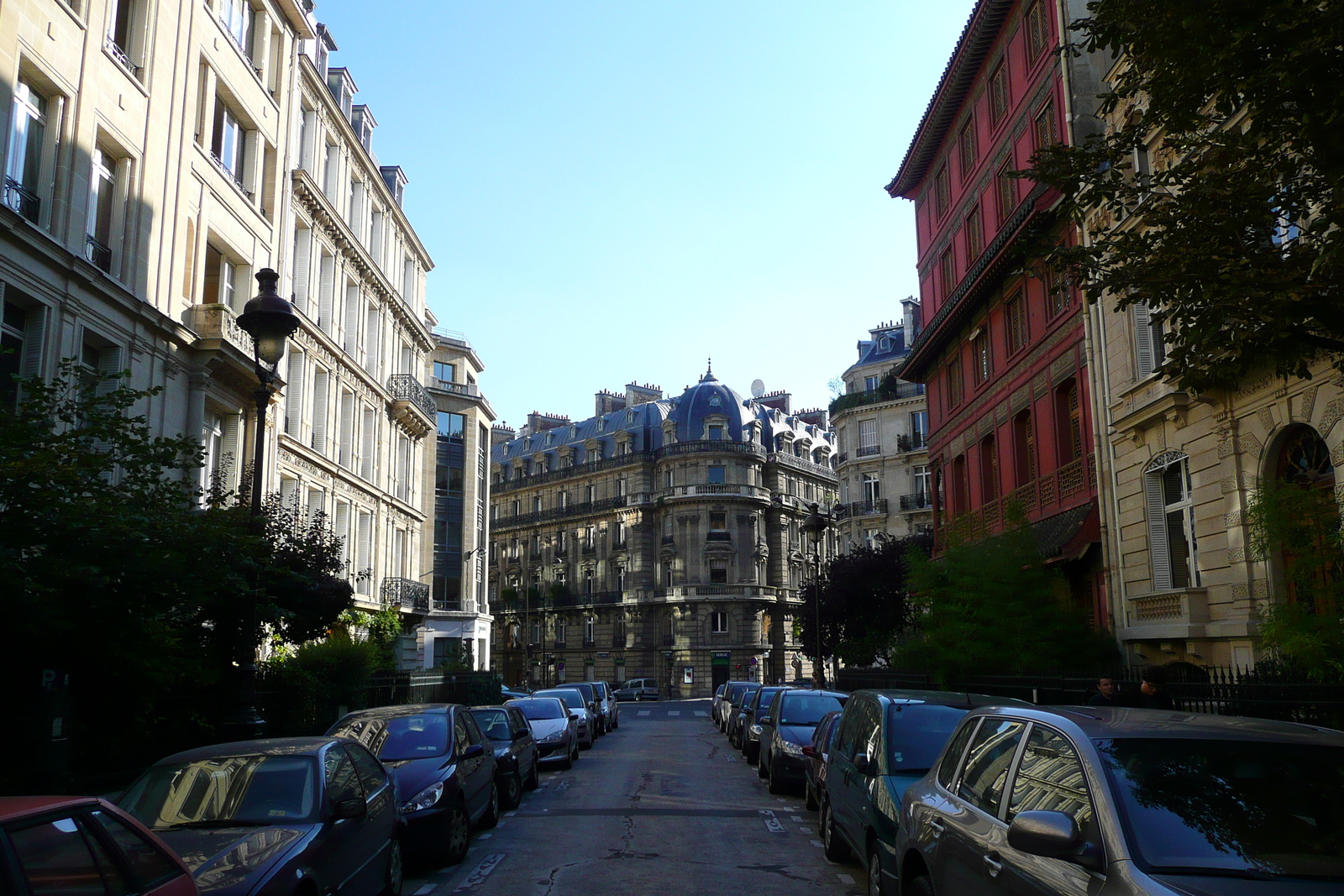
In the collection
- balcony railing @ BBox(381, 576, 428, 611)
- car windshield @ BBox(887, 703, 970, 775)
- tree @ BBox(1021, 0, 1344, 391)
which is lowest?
car windshield @ BBox(887, 703, 970, 775)

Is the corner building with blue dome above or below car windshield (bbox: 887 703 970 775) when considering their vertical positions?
above

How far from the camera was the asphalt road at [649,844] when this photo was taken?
31.8ft

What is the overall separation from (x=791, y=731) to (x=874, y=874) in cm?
895

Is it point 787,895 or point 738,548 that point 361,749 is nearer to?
point 787,895

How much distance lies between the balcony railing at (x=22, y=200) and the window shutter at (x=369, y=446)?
795 inches

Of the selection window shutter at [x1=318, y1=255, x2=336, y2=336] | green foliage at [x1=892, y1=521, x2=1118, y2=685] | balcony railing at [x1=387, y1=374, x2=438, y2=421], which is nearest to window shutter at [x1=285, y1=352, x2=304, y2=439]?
window shutter at [x1=318, y1=255, x2=336, y2=336]

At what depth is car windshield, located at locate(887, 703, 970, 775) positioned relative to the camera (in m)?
9.12

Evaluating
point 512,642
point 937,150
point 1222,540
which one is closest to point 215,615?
point 1222,540

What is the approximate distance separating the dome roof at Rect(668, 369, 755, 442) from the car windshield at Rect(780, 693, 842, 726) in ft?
199

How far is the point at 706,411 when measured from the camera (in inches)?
3110

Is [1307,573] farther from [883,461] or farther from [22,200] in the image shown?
[883,461]

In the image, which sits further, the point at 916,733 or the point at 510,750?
the point at 510,750

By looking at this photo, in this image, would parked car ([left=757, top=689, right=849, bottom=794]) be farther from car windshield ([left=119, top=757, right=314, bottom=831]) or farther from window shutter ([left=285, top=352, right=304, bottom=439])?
window shutter ([left=285, top=352, right=304, bottom=439])

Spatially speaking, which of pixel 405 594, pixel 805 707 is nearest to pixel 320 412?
pixel 405 594
